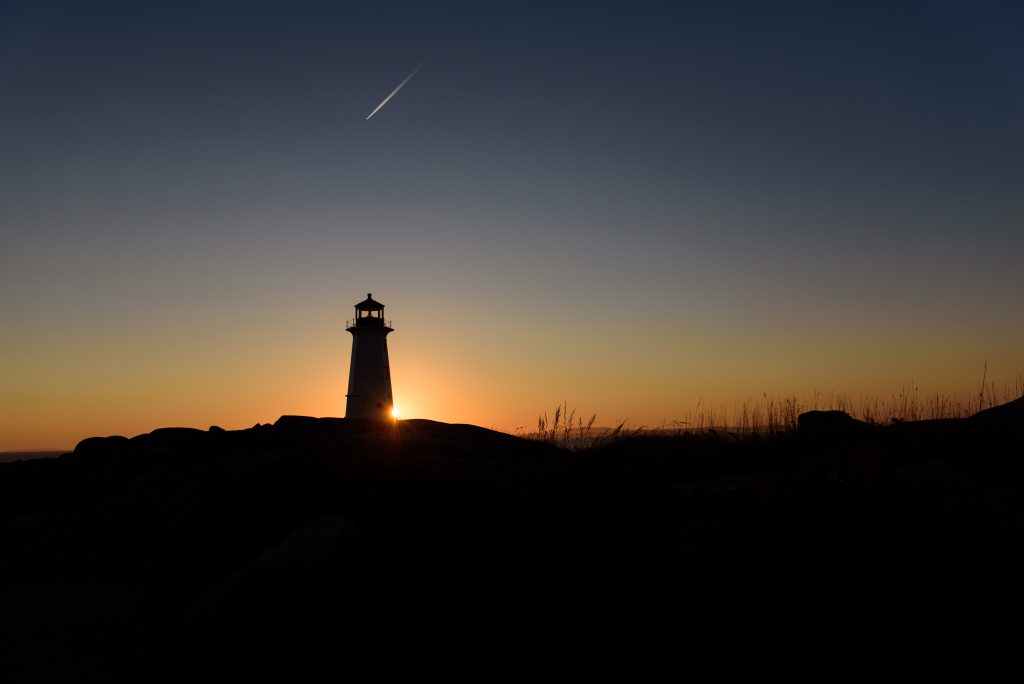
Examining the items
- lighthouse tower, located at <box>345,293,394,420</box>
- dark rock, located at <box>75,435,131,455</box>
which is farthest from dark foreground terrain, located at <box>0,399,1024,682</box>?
lighthouse tower, located at <box>345,293,394,420</box>

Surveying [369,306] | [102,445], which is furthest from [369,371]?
[102,445]

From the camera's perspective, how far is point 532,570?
6250mm

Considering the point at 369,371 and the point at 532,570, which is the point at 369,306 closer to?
the point at 369,371

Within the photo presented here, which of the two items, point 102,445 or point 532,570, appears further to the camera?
point 102,445

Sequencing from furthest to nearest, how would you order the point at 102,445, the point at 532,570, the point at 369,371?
the point at 369,371 < the point at 102,445 < the point at 532,570

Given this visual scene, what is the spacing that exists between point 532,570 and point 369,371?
2750cm

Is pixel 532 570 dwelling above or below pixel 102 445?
below

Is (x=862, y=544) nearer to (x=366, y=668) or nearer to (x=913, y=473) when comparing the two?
(x=913, y=473)

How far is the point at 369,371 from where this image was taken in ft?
109

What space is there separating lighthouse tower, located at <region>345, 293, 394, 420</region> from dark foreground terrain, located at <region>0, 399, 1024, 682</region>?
74.0 feet

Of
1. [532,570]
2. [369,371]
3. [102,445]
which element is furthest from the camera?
[369,371]

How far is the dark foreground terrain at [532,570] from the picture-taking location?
5.18 m

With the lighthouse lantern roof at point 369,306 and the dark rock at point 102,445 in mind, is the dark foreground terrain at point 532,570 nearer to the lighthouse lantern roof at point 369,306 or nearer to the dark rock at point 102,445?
the dark rock at point 102,445

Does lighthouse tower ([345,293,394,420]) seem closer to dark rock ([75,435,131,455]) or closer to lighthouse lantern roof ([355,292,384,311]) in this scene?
lighthouse lantern roof ([355,292,384,311])
